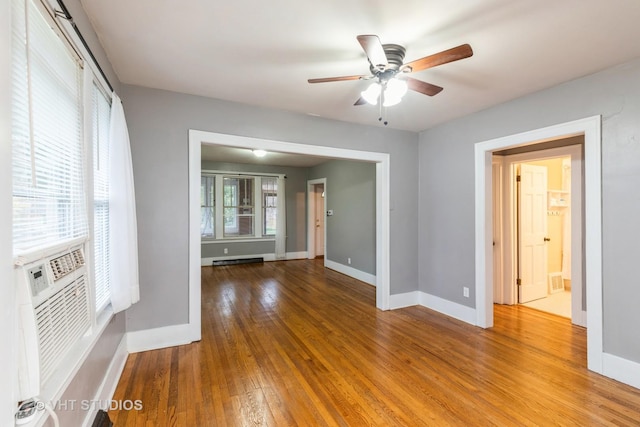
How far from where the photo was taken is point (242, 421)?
1.85 meters

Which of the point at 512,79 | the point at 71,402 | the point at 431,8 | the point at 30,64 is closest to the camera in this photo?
the point at 30,64

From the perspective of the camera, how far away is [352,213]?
584 centimetres

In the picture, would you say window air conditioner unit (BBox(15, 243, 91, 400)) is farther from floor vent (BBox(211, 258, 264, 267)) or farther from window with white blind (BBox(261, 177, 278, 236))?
window with white blind (BBox(261, 177, 278, 236))

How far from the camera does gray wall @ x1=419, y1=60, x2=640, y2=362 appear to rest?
88.2 inches

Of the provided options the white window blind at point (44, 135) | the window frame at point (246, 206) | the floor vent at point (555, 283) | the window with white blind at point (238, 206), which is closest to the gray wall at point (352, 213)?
the window frame at point (246, 206)

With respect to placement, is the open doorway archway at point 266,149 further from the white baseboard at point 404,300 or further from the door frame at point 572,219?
the door frame at point 572,219

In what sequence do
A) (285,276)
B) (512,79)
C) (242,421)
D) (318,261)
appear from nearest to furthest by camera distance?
(242,421) → (512,79) → (285,276) → (318,261)

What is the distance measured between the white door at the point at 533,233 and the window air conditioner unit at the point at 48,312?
4.95 metres

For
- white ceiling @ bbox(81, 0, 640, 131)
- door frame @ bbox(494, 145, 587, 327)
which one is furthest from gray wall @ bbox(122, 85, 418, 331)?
door frame @ bbox(494, 145, 587, 327)

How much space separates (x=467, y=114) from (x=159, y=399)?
160 inches

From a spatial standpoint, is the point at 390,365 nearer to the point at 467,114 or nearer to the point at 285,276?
the point at 467,114

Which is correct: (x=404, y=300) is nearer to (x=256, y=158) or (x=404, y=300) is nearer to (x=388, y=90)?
(x=388, y=90)

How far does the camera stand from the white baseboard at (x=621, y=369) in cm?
220

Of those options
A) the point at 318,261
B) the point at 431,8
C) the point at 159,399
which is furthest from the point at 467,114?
the point at 318,261
